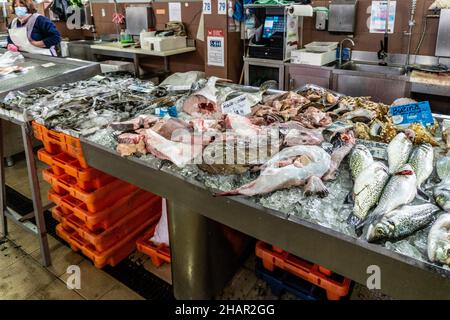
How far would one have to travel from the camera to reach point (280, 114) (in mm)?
1813

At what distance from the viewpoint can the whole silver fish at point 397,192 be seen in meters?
1.07

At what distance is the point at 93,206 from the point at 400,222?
1.66 meters

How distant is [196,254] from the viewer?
1829 millimetres

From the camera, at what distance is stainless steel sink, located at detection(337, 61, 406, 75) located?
3.74 m

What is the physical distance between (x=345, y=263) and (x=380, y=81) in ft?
9.47

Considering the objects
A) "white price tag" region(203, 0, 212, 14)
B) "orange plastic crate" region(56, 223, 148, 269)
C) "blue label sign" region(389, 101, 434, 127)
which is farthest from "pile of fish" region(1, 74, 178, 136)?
"white price tag" region(203, 0, 212, 14)

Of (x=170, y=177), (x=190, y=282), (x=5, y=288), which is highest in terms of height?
(x=170, y=177)

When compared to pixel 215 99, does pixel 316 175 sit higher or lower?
lower

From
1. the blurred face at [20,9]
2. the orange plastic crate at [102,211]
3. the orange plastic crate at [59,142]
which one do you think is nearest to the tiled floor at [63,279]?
the orange plastic crate at [102,211]

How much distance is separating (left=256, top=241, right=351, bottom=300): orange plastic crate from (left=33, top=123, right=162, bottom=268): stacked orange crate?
2.87 feet

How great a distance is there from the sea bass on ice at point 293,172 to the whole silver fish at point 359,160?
0.28 feet

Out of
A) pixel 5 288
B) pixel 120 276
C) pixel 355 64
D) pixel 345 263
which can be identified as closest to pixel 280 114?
pixel 345 263

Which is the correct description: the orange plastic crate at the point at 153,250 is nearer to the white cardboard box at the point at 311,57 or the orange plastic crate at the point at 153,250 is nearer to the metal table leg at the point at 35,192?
the metal table leg at the point at 35,192
